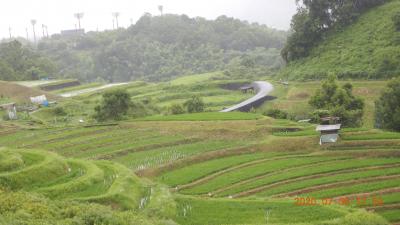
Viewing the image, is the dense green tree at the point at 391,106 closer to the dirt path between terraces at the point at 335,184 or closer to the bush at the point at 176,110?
the dirt path between terraces at the point at 335,184

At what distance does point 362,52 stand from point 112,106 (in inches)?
1413

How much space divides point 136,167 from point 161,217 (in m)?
12.7

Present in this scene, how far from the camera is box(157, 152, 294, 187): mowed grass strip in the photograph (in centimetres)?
3191

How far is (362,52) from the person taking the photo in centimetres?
6750

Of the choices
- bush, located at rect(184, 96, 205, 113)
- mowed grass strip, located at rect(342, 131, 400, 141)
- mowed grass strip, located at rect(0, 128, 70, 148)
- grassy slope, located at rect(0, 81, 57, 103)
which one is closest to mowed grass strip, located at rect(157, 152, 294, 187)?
mowed grass strip, located at rect(342, 131, 400, 141)

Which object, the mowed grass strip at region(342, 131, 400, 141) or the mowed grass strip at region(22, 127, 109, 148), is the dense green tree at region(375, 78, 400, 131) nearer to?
the mowed grass strip at region(342, 131, 400, 141)

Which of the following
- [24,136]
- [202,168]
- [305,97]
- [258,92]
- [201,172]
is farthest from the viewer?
[258,92]

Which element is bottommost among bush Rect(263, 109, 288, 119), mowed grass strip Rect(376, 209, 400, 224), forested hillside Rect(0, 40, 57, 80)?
mowed grass strip Rect(376, 209, 400, 224)

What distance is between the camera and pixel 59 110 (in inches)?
2500

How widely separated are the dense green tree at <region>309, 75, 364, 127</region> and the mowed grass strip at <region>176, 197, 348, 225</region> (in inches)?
907

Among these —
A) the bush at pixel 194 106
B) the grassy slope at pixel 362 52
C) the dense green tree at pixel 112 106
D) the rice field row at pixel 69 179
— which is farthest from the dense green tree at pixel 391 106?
the dense green tree at pixel 112 106

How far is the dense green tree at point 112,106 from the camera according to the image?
2175 inches

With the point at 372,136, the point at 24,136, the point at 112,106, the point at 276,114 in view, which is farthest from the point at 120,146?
the point at 372,136
